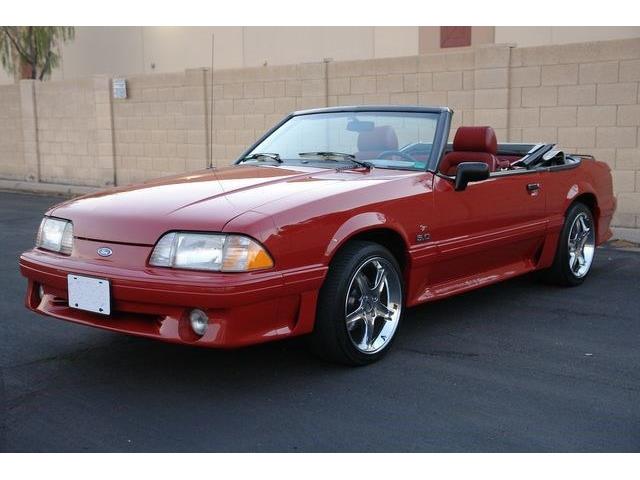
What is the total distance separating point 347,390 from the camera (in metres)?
3.80

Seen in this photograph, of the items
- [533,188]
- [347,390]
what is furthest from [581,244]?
[347,390]

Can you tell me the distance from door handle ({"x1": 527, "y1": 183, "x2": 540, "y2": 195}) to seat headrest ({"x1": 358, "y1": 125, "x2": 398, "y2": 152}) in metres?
1.09

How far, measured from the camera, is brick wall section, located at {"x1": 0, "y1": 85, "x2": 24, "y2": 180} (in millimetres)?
16547

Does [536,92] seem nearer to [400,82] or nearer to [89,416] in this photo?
[400,82]

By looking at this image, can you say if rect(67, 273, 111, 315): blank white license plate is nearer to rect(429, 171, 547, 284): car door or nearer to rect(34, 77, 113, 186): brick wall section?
rect(429, 171, 547, 284): car door

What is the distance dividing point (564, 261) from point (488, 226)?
4.01 feet

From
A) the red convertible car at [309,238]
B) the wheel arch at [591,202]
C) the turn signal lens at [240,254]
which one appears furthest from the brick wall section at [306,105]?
the turn signal lens at [240,254]

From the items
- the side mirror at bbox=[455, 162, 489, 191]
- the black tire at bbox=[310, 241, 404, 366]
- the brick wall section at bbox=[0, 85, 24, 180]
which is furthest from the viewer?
the brick wall section at bbox=[0, 85, 24, 180]

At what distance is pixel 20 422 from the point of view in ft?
11.2

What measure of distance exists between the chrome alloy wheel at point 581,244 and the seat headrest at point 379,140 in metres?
1.82

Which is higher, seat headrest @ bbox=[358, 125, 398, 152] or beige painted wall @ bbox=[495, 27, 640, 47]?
beige painted wall @ bbox=[495, 27, 640, 47]

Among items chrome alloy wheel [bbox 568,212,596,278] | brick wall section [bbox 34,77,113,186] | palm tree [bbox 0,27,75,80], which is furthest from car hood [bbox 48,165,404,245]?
palm tree [bbox 0,27,75,80]

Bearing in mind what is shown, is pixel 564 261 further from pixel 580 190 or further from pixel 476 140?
pixel 476 140

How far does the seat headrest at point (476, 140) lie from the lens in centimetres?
536
